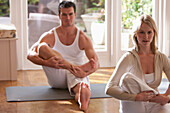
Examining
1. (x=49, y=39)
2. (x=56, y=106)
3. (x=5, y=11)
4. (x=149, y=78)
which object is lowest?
(x=56, y=106)

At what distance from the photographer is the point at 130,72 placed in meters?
2.32

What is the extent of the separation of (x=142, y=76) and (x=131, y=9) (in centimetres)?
281

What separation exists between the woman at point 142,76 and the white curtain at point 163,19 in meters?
2.77

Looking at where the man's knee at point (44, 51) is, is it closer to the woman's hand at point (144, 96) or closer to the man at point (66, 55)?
the man at point (66, 55)

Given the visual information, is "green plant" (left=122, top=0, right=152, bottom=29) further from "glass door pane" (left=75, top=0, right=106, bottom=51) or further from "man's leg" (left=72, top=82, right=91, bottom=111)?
"man's leg" (left=72, top=82, right=91, bottom=111)

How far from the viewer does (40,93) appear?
11.3ft

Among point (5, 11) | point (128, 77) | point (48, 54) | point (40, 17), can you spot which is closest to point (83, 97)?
point (48, 54)

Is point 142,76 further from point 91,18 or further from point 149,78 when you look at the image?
point 91,18

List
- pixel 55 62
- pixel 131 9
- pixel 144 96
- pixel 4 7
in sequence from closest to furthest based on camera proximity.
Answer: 1. pixel 144 96
2. pixel 55 62
3. pixel 4 7
4. pixel 131 9

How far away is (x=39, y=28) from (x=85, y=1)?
740mm

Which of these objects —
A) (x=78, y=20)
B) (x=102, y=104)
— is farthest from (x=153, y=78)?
(x=78, y=20)

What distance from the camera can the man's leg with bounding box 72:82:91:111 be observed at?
117 inches

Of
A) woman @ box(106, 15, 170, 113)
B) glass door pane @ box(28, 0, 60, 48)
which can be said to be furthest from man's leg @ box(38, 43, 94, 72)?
glass door pane @ box(28, 0, 60, 48)

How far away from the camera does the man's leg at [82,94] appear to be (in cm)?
298
